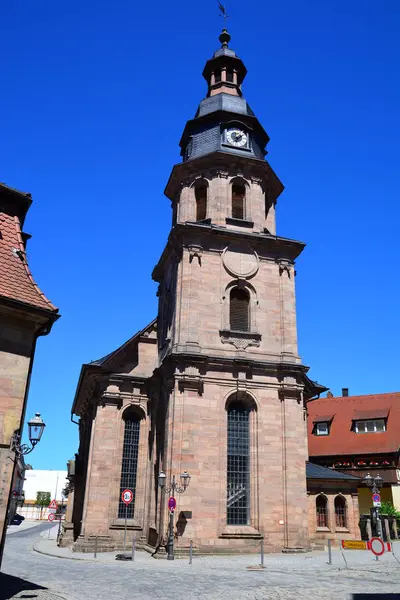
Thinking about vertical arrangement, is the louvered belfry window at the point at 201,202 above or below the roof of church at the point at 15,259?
above

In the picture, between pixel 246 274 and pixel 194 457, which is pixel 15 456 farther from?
pixel 246 274

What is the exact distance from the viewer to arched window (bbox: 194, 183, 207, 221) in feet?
106

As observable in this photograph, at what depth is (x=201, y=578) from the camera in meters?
16.4

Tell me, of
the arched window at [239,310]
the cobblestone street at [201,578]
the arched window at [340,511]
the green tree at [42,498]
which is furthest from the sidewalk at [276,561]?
the green tree at [42,498]

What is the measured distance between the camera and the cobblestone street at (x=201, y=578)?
43.1 feet

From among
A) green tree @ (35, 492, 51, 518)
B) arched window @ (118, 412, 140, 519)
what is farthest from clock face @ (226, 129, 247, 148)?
green tree @ (35, 492, 51, 518)

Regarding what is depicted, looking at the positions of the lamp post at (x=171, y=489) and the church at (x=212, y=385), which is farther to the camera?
the church at (x=212, y=385)

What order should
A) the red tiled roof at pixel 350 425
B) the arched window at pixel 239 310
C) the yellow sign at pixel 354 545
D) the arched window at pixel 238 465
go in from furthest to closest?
the red tiled roof at pixel 350 425
the arched window at pixel 239 310
the arched window at pixel 238 465
the yellow sign at pixel 354 545

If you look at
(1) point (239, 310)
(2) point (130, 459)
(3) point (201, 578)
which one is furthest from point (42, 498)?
(3) point (201, 578)

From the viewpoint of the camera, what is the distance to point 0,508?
470 inches

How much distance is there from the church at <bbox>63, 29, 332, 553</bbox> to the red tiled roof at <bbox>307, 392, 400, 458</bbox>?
17.3 m

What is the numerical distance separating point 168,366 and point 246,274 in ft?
22.4

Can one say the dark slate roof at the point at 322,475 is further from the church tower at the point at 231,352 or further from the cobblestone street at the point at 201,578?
the cobblestone street at the point at 201,578

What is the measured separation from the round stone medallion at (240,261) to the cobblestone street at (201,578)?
46.2 ft
